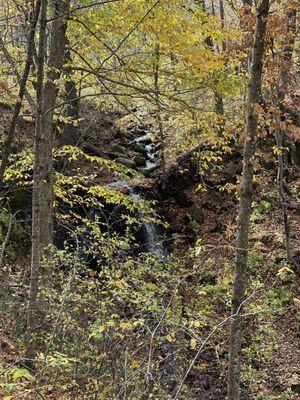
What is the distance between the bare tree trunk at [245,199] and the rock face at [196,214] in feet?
28.5

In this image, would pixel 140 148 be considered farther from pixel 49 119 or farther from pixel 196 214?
pixel 49 119

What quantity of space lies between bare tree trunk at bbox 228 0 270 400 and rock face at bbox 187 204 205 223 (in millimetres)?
8672

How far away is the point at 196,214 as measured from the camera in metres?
13.0

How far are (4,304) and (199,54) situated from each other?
5.21m

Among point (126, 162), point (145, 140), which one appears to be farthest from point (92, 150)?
point (145, 140)

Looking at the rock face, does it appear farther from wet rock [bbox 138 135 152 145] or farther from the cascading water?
wet rock [bbox 138 135 152 145]

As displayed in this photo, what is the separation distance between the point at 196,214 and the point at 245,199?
8.79 m

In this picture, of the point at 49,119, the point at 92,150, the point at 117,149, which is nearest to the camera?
the point at 49,119

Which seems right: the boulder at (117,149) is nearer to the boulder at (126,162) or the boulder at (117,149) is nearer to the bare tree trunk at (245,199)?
the boulder at (126,162)

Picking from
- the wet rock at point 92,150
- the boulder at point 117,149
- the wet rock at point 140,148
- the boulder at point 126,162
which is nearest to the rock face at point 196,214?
the boulder at point 126,162

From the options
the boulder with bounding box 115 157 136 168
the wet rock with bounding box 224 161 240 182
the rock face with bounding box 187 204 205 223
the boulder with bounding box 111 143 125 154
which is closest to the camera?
the rock face with bounding box 187 204 205 223

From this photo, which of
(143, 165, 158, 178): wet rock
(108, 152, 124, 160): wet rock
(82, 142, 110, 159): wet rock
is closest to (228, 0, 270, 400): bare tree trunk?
(143, 165, 158, 178): wet rock

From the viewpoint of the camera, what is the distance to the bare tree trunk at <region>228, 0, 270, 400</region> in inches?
163

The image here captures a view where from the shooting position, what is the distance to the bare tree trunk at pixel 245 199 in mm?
4137
